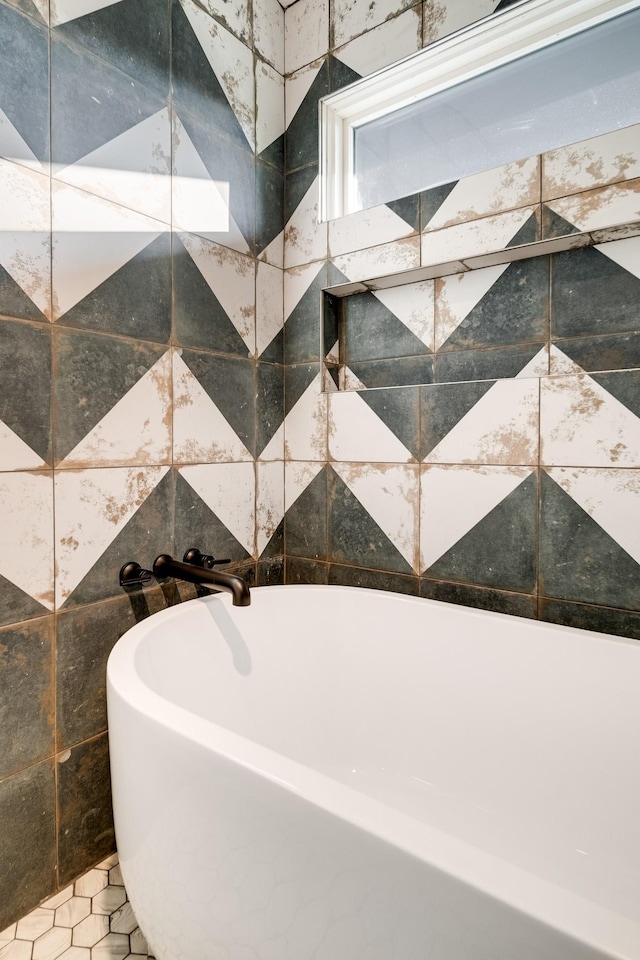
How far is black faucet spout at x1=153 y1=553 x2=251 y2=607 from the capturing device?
1.18 meters

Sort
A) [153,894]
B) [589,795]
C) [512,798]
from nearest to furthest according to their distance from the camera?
1. [153,894]
2. [589,795]
3. [512,798]

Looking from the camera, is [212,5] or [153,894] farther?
[212,5]

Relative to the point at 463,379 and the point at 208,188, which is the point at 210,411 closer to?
the point at 208,188

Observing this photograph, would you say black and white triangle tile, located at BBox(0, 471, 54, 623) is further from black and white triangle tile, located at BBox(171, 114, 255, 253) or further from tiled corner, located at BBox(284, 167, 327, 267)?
tiled corner, located at BBox(284, 167, 327, 267)

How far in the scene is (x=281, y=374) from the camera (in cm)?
196

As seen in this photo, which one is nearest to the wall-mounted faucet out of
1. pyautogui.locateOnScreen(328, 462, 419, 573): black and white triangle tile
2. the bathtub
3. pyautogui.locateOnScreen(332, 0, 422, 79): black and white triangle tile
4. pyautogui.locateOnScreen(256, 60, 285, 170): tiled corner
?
the bathtub

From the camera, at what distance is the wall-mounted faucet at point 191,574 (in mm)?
1185

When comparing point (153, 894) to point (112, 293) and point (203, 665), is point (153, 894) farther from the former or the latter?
point (112, 293)

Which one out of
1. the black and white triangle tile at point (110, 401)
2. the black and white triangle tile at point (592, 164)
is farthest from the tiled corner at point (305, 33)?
the black and white triangle tile at point (110, 401)

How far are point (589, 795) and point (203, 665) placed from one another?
3.21 feet

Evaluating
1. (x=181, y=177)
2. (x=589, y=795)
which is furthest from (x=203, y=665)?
(x=181, y=177)

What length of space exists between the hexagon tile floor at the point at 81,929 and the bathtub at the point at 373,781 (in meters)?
0.36

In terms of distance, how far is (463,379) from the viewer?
1.66 metres

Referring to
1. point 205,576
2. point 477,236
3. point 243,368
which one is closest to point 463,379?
point 477,236
